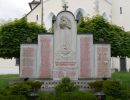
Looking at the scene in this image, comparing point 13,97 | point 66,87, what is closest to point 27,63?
point 66,87

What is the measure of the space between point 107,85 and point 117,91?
595 mm

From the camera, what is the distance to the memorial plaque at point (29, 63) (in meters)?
22.8

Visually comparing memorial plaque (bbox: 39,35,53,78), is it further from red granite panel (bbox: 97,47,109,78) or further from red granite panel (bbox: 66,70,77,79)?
red granite panel (bbox: 97,47,109,78)

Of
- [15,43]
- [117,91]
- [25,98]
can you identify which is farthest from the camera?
[15,43]

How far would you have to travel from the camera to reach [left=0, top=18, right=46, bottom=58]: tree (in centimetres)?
3195

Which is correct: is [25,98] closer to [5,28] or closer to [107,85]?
[107,85]

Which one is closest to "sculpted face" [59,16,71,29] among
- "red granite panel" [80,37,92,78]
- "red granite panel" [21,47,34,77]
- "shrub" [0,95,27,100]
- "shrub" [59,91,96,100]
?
"red granite panel" [80,37,92,78]

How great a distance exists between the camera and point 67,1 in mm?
52906

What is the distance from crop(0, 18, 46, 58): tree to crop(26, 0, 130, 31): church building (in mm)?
18799

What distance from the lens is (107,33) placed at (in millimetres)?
32750

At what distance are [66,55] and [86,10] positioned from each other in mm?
30483

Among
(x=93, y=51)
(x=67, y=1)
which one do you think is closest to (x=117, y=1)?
(x=67, y=1)

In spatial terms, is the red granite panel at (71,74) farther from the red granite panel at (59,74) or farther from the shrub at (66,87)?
the shrub at (66,87)

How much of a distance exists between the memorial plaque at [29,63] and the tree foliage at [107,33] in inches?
369
